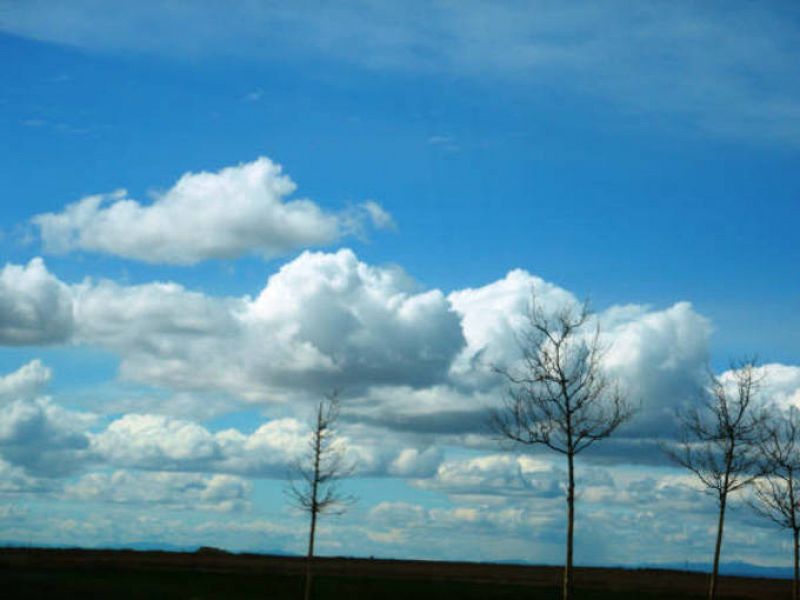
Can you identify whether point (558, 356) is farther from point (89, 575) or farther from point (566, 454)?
point (89, 575)

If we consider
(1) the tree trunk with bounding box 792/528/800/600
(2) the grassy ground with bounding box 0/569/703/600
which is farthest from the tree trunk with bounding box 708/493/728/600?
(2) the grassy ground with bounding box 0/569/703/600

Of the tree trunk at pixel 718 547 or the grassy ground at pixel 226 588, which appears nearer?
the tree trunk at pixel 718 547

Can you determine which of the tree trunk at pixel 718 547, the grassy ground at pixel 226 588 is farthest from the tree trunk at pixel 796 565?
the grassy ground at pixel 226 588

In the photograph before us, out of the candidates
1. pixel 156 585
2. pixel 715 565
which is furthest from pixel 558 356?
pixel 156 585

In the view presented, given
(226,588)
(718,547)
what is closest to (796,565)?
(718,547)

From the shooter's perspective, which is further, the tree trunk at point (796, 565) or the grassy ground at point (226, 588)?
the grassy ground at point (226, 588)

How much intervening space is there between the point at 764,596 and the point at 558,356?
175 feet

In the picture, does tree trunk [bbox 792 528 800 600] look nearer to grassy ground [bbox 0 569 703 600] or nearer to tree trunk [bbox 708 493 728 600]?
tree trunk [bbox 708 493 728 600]

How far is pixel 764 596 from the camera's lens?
7494 cm

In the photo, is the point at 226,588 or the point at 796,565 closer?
the point at 796,565

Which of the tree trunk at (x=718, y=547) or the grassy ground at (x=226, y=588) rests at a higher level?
the tree trunk at (x=718, y=547)

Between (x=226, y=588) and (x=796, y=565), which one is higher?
(x=796, y=565)

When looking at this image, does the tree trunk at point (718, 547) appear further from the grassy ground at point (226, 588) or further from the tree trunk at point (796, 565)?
the grassy ground at point (226, 588)

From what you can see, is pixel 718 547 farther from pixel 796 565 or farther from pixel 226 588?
pixel 226 588
